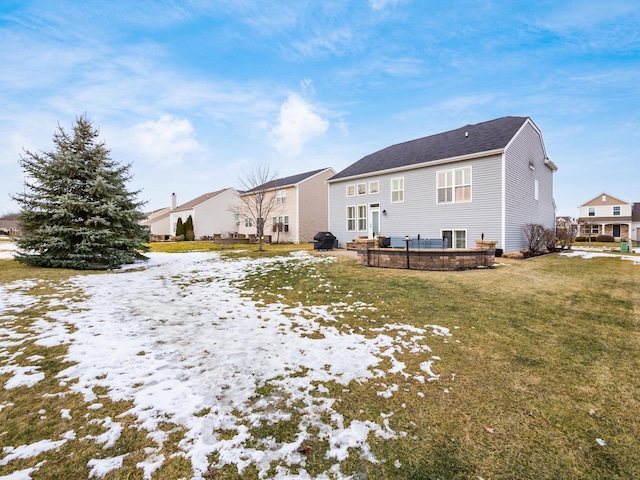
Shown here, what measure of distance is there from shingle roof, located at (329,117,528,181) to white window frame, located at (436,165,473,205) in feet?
2.57

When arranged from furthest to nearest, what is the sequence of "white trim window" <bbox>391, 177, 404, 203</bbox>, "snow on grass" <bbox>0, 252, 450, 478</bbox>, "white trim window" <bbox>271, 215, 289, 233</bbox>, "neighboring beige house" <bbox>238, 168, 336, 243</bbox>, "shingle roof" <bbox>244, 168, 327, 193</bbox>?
"white trim window" <bbox>271, 215, 289, 233</bbox> < "shingle roof" <bbox>244, 168, 327, 193</bbox> < "neighboring beige house" <bbox>238, 168, 336, 243</bbox> < "white trim window" <bbox>391, 177, 404, 203</bbox> < "snow on grass" <bbox>0, 252, 450, 478</bbox>

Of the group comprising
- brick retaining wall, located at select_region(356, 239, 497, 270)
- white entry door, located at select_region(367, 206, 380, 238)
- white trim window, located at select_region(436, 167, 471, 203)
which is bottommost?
brick retaining wall, located at select_region(356, 239, 497, 270)

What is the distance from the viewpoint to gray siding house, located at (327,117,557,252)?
13273 millimetres

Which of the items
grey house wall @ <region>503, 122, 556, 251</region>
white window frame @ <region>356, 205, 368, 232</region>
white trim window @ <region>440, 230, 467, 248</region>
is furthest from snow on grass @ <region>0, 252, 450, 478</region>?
white window frame @ <region>356, 205, 368, 232</region>

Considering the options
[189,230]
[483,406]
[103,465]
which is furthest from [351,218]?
[189,230]

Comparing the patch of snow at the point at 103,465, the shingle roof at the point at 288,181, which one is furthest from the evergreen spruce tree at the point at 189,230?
the patch of snow at the point at 103,465

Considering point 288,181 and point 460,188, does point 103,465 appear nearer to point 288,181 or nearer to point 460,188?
point 460,188

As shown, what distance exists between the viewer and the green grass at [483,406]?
196cm

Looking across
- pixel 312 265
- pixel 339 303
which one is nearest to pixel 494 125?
pixel 312 265

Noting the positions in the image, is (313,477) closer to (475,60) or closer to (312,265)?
(312,265)

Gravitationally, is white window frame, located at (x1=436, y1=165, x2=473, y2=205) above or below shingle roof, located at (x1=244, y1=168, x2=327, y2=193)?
below

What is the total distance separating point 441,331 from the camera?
438 cm

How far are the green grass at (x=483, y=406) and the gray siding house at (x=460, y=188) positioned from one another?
28.7ft

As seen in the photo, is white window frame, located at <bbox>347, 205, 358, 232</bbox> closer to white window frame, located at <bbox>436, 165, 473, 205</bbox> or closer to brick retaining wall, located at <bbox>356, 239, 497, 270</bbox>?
white window frame, located at <bbox>436, 165, 473, 205</bbox>
